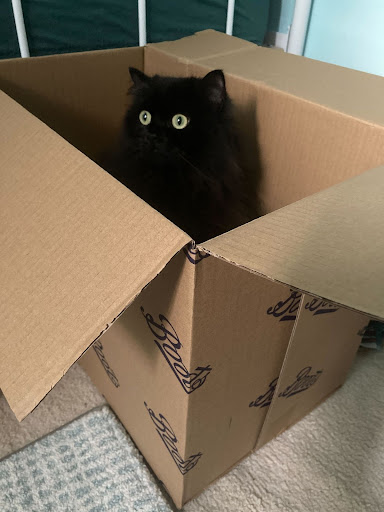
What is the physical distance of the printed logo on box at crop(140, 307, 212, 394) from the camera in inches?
Answer: 19.4

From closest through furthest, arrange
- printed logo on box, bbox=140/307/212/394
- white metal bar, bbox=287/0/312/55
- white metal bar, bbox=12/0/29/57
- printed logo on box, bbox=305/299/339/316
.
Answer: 1. printed logo on box, bbox=140/307/212/394
2. printed logo on box, bbox=305/299/339/316
3. white metal bar, bbox=12/0/29/57
4. white metal bar, bbox=287/0/312/55

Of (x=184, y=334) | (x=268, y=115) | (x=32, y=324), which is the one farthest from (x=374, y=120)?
(x=32, y=324)

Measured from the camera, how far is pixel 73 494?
780 millimetres

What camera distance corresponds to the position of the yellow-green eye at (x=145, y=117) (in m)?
0.70

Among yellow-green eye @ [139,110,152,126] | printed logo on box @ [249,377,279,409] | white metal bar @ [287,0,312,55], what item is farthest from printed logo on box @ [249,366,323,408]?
white metal bar @ [287,0,312,55]

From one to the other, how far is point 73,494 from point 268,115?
0.82 metres

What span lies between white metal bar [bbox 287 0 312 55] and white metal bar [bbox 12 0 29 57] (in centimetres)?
78

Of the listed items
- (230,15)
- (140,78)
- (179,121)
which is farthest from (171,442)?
(230,15)

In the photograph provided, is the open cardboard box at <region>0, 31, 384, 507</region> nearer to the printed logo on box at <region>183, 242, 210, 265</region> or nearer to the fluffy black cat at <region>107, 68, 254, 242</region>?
the printed logo on box at <region>183, 242, 210, 265</region>

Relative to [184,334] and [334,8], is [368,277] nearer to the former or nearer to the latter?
[184,334]

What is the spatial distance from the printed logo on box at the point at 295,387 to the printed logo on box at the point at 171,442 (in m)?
0.14

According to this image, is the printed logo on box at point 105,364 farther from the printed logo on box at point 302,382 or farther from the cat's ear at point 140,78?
the cat's ear at point 140,78

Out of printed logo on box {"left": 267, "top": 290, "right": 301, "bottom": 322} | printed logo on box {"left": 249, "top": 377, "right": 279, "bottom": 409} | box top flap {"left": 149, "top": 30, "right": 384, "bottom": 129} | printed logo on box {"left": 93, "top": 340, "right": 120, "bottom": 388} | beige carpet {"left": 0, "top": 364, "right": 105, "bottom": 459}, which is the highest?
box top flap {"left": 149, "top": 30, "right": 384, "bottom": 129}

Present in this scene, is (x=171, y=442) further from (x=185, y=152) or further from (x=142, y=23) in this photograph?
(x=142, y=23)
